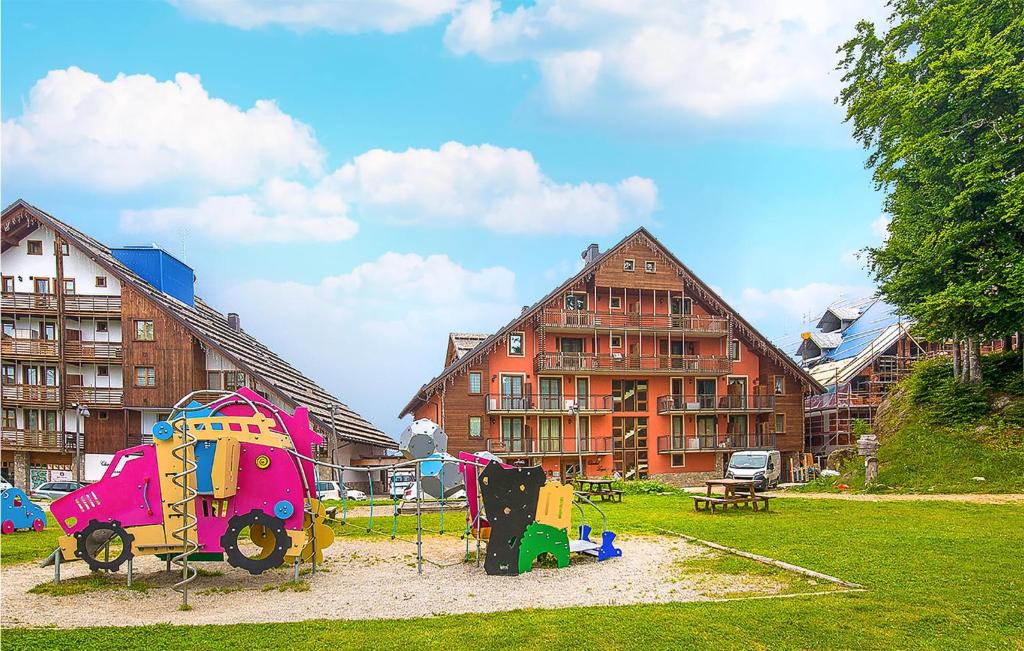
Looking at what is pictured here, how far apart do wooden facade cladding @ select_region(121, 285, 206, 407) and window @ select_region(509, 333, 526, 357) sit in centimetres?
1752

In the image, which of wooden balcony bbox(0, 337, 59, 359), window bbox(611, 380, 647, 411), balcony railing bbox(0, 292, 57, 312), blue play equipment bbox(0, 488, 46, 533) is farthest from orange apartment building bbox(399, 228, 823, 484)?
blue play equipment bbox(0, 488, 46, 533)

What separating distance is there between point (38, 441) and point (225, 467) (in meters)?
35.8

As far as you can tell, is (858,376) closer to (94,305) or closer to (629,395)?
(629,395)

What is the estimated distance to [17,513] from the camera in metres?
21.7

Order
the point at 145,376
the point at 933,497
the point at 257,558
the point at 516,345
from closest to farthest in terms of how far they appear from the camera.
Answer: the point at 257,558 → the point at 933,497 → the point at 145,376 → the point at 516,345

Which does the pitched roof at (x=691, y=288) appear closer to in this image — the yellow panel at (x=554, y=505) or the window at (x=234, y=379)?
the window at (x=234, y=379)

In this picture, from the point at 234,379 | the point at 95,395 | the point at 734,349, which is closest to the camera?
the point at 234,379

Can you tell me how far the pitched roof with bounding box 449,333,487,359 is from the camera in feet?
175

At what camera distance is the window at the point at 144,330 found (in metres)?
41.2

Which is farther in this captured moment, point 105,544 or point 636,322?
point 636,322

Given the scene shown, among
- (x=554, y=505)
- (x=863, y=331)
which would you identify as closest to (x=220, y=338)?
(x=554, y=505)

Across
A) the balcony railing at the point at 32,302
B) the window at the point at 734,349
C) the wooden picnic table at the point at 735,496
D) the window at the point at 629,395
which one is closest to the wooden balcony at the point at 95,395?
the balcony railing at the point at 32,302

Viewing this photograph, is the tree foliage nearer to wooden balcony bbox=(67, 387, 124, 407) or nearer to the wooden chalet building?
the wooden chalet building

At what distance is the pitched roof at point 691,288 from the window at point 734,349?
0.71 meters
